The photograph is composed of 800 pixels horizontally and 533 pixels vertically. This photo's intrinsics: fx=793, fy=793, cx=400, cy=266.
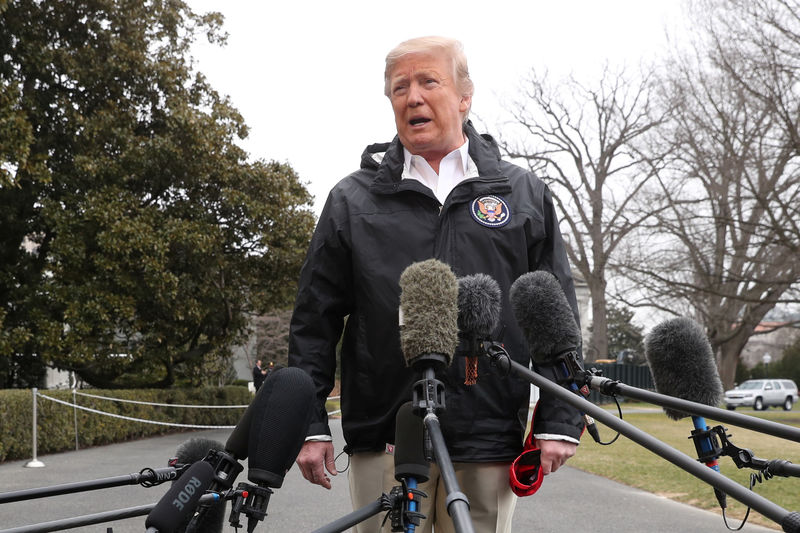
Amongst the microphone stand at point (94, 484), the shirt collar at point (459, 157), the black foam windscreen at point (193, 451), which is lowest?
the microphone stand at point (94, 484)

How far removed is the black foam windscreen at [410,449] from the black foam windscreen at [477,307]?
229 mm

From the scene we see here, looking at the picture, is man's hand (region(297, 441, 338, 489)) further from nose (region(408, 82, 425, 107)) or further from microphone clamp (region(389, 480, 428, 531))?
nose (region(408, 82, 425, 107))

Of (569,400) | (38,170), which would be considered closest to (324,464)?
(569,400)

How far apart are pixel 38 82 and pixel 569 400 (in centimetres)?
1876

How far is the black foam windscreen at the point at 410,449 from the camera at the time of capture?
1.78 meters

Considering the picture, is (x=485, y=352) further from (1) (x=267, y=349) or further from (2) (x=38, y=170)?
(1) (x=267, y=349)

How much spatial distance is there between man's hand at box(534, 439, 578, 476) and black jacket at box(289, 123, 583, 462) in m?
0.05

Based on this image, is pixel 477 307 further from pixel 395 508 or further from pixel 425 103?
pixel 425 103

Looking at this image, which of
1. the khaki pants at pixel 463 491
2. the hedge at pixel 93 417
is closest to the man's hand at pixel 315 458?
the khaki pants at pixel 463 491

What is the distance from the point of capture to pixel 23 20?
1694 centimetres

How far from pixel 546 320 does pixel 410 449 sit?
457 mm

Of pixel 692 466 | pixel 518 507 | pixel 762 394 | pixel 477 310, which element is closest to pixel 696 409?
pixel 692 466

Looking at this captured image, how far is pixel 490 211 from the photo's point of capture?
8.61 ft

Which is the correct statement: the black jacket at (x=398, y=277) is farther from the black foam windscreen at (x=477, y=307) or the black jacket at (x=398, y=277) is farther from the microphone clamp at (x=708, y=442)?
the microphone clamp at (x=708, y=442)
